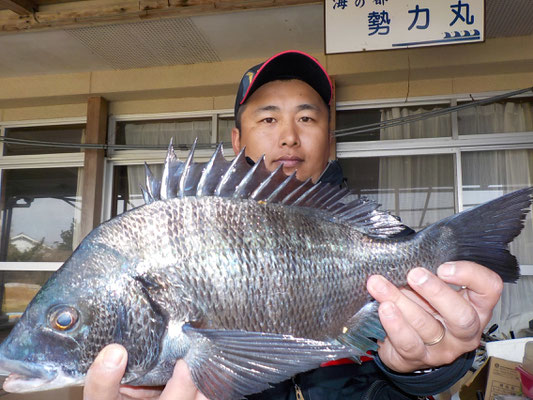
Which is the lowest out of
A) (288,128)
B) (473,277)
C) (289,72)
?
(473,277)

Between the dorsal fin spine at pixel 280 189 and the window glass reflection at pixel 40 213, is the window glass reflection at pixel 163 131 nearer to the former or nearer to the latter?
the window glass reflection at pixel 40 213

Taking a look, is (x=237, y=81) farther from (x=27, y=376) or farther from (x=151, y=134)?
(x=27, y=376)

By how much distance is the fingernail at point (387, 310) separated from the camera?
95 centimetres

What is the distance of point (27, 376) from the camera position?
31.2 inches

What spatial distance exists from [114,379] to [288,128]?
1095 millimetres

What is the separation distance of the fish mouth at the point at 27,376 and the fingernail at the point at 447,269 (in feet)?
2.97

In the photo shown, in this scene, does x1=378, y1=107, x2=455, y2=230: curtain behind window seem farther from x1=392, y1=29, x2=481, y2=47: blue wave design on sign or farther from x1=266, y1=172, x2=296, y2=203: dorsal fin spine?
x1=266, y1=172, x2=296, y2=203: dorsal fin spine

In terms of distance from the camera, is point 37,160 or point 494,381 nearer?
point 494,381

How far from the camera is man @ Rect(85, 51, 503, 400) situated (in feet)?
3.13

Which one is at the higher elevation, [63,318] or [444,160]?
[444,160]

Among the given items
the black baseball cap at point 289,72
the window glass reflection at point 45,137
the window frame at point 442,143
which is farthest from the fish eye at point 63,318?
the window glass reflection at point 45,137

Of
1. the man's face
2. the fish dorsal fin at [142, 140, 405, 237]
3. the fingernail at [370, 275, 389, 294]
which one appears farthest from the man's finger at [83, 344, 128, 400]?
the man's face

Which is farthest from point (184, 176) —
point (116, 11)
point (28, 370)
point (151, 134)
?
point (151, 134)

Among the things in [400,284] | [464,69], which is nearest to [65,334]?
[400,284]
